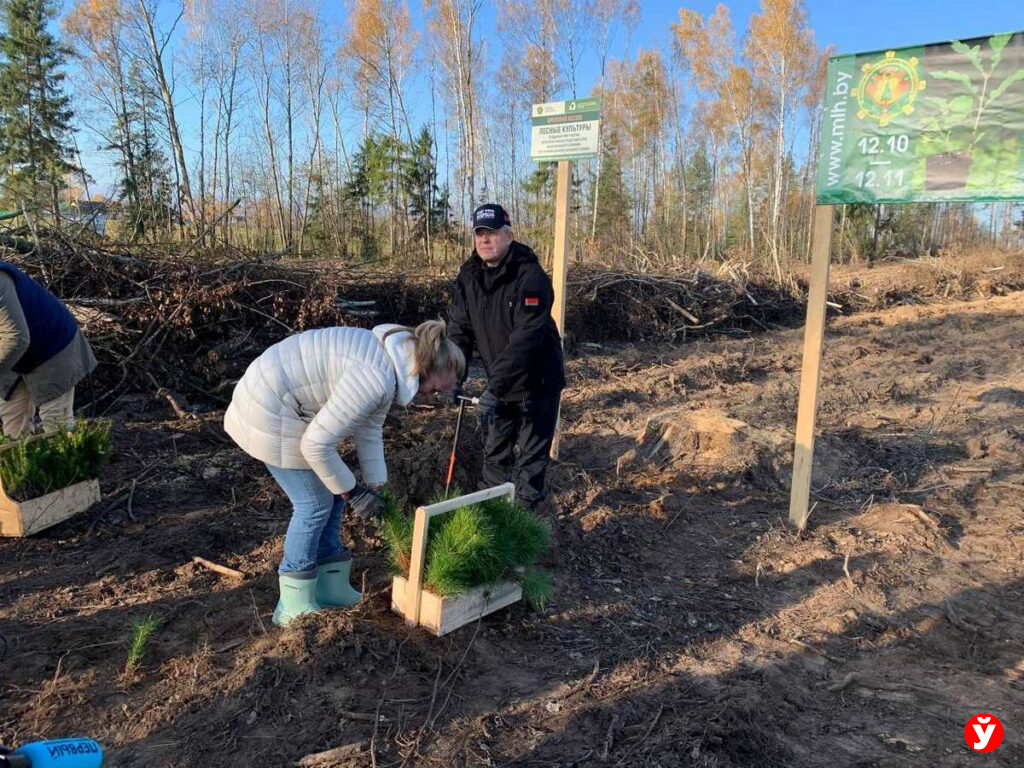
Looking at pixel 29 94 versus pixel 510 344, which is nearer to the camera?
pixel 510 344

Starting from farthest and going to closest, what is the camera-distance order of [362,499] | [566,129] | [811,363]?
1. [566,129]
2. [811,363]
3. [362,499]

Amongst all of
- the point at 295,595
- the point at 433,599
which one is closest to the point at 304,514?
the point at 295,595

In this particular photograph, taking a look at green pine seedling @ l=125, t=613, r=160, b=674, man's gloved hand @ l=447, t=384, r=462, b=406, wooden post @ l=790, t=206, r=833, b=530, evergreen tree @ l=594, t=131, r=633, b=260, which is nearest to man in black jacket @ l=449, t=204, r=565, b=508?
man's gloved hand @ l=447, t=384, r=462, b=406

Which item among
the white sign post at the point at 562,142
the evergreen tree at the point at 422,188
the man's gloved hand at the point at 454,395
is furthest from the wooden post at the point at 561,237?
the evergreen tree at the point at 422,188

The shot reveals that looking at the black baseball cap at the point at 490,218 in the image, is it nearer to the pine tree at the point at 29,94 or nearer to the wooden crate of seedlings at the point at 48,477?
the wooden crate of seedlings at the point at 48,477

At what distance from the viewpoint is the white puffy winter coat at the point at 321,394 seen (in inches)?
99.0

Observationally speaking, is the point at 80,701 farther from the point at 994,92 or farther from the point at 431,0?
the point at 431,0

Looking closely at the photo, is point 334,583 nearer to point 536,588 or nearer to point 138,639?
point 138,639

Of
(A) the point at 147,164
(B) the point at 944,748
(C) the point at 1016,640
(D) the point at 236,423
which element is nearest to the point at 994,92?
(C) the point at 1016,640

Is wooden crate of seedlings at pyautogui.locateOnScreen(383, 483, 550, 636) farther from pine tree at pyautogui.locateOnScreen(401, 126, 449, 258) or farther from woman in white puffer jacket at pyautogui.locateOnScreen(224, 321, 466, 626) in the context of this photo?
pine tree at pyautogui.locateOnScreen(401, 126, 449, 258)

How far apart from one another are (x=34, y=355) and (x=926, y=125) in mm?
5392

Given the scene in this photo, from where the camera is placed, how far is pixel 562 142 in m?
4.92

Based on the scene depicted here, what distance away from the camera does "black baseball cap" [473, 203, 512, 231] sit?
3.71 m

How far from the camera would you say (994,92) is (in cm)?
355
